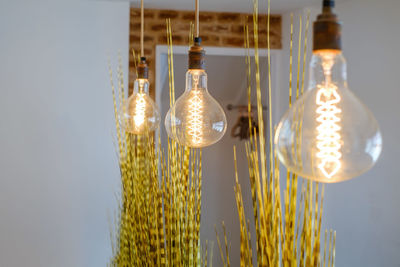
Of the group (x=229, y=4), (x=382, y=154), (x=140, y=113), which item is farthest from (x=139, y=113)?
(x=229, y=4)

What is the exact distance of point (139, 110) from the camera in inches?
78.7

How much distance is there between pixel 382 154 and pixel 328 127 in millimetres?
2801

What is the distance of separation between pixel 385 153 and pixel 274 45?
1.42 meters

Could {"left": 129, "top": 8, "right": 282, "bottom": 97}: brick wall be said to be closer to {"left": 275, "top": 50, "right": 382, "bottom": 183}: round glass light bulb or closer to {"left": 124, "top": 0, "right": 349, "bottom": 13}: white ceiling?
{"left": 124, "top": 0, "right": 349, "bottom": 13}: white ceiling

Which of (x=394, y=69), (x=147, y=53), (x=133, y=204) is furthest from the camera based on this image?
(x=147, y=53)

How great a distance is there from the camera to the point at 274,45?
421cm

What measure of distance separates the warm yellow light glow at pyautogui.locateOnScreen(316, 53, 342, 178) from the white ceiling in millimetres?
2984

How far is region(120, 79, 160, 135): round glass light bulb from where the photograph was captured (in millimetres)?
2004

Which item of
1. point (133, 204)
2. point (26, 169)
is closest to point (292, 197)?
point (133, 204)

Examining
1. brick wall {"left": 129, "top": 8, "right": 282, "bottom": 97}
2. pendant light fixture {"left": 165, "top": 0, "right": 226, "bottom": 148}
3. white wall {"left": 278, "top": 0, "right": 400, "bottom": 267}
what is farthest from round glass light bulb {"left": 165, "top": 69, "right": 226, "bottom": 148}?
brick wall {"left": 129, "top": 8, "right": 282, "bottom": 97}

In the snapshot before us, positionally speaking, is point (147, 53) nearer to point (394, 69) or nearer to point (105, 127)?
point (105, 127)

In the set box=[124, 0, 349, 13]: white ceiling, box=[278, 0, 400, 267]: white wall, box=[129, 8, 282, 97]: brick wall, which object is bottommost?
box=[278, 0, 400, 267]: white wall

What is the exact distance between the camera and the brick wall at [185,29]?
13.2ft

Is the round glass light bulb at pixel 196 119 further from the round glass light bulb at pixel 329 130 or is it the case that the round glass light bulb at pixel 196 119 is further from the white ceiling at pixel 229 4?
the white ceiling at pixel 229 4
